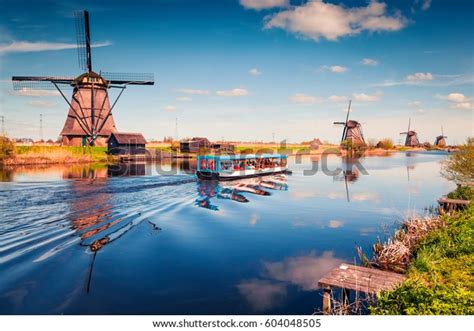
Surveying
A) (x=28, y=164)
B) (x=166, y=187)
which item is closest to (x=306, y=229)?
(x=166, y=187)

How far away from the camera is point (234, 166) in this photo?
93.4 feet

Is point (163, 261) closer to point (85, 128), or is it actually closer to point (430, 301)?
point (430, 301)

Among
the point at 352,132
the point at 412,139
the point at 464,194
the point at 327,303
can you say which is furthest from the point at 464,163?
the point at 412,139

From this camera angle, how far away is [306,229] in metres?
12.6

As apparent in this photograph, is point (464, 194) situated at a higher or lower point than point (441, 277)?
higher

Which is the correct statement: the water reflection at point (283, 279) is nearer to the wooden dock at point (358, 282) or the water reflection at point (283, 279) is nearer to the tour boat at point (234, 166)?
the wooden dock at point (358, 282)

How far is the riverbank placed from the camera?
4.82 metres

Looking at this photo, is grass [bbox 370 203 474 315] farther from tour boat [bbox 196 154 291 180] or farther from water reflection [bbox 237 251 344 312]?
tour boat [bbox 196 154 291 180]

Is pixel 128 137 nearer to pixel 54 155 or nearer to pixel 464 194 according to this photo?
pixel 54 155

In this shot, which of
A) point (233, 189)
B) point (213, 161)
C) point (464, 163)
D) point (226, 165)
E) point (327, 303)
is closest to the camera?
point (327, 303)

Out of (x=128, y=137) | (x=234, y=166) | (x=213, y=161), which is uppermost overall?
(x=128, y=137)

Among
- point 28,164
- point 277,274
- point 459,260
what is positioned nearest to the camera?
point 459,260

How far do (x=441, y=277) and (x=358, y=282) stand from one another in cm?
186
